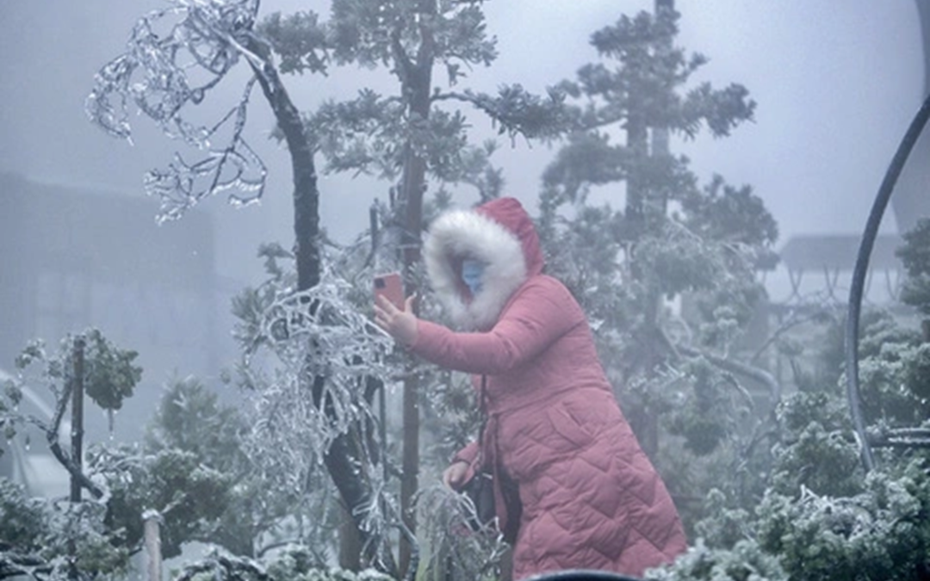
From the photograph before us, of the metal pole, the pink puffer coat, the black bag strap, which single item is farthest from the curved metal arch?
the metal pole

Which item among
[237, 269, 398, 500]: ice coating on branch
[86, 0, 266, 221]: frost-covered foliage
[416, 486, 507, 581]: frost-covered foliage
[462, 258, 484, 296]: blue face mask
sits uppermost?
[86, 0, 266, 221]: frost-covered foliage

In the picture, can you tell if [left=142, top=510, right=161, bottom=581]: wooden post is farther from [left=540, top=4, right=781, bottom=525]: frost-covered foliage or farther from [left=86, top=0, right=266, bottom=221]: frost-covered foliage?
[left=540, top=4, right=781, bottom=525]: frost-covered foliage

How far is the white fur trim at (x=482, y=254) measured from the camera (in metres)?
Answer: 3.19

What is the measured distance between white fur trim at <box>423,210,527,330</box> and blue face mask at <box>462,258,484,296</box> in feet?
0.05

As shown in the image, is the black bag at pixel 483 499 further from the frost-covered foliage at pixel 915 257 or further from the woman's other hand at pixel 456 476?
the frost-covered foliage at pixel 915 257

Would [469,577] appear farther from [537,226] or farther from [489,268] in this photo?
[537,226]

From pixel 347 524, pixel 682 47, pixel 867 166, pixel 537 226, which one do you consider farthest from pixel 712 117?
pixel 347 524

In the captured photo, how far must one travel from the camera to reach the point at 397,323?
287 cm

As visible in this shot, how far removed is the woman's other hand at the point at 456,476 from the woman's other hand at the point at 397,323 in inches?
21.1

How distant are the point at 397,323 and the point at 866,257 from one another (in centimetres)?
118

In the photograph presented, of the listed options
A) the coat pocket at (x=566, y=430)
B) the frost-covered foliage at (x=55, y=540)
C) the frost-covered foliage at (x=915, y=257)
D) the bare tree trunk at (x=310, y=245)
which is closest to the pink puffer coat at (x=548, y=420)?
the coat pocket at (x=566, y=430)

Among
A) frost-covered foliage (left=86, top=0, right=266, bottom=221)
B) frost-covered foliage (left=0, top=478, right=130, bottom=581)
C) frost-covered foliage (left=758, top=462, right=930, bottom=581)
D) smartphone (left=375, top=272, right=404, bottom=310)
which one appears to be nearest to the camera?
frost-covered foliage (left=758, top=462, right=930, bottom=581)

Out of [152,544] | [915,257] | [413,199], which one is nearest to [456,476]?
[413,199]

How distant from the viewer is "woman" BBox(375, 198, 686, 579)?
3080 millimetres
